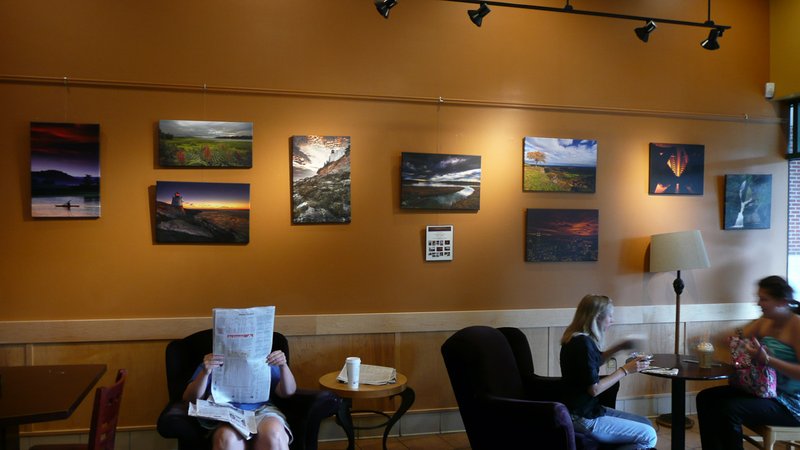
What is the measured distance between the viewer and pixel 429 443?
15.3ft

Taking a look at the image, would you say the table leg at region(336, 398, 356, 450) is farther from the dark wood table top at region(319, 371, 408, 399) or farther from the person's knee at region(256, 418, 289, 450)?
the person's knee at region(256, 418, 289, 450)

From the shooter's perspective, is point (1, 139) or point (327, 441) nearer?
point (1, 139)

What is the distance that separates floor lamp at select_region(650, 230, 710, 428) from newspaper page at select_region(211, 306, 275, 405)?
3.32 m

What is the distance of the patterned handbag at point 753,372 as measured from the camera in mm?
3738

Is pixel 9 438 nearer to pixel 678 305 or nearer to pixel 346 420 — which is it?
pixel 346 420

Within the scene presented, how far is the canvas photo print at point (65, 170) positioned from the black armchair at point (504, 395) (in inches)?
104

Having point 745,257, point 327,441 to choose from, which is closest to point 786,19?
point 745,257

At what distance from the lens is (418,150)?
484 centimetres

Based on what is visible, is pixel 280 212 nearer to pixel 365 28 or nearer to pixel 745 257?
pixel 365 28

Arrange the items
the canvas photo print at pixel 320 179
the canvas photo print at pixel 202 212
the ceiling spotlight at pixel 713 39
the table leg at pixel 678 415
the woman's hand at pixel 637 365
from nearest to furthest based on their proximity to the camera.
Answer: the woman's hand at pixel 637 365 → the table leg at pixel 678 415 → the canvas photo print at pixel 202 212 → the canvas photo print at pixel 320 179 → the ceiling spotlight at pixel 713 39

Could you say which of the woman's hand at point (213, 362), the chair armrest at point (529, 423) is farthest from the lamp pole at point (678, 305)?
the woman's hand at point (213, 362)

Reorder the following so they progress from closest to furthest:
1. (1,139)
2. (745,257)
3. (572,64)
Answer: (1,139) < (572,64) < (745,257)

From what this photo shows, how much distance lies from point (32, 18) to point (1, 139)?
85cm

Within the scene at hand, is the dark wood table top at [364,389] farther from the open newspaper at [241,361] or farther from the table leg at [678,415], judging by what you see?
the table leg at [678,415]
